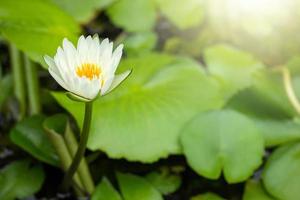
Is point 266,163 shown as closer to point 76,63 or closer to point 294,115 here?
point 294,115

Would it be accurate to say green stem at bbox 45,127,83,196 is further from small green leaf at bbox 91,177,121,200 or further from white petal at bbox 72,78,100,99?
white petal at bbox 72,78,100,99

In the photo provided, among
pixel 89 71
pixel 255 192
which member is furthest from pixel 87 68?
pixel 255 192

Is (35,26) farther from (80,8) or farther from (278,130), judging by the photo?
(278,130)

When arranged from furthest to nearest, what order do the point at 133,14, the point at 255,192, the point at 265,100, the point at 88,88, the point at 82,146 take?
the point at 133,14 < the point at 265,100 < the point at 255,192 < the point at 82,146 < the point at 88,88

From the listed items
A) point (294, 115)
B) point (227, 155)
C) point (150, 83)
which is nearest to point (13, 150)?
point (150, 83)

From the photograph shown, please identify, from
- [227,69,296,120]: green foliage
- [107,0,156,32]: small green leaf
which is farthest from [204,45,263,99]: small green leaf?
[107,0,156,32]: small green leaf

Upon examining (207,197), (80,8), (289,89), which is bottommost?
(207,197)
